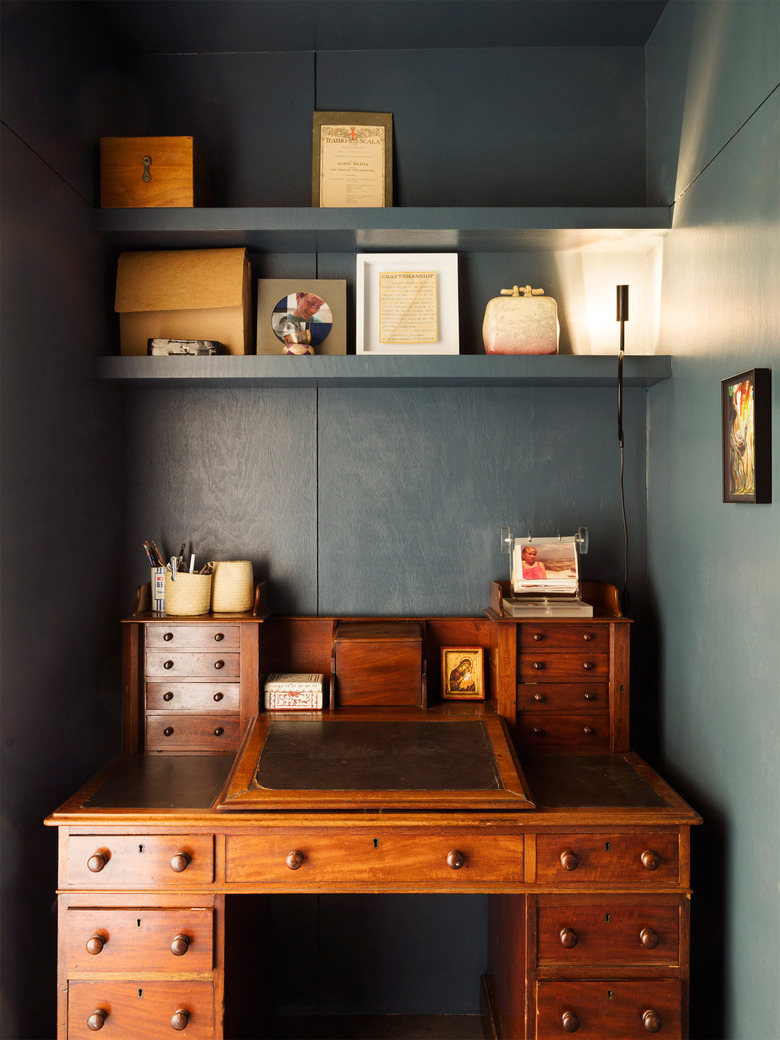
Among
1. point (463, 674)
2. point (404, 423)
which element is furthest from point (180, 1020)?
point (404, 423)

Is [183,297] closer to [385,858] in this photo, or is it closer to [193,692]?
[193,692]

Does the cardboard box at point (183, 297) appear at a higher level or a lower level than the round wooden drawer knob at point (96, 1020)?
higher

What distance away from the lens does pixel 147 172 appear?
239cm

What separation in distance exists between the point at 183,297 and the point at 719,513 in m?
1.84

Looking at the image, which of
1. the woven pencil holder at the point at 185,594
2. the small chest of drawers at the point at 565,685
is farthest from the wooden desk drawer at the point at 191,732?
the small chest of drawers at the point at 565,685

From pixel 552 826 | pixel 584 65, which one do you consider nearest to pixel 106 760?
pixel 552 826

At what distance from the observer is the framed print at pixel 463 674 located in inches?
98.0

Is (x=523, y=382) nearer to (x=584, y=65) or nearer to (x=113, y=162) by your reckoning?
(x=584, y=65)

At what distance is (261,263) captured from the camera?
2.62 m

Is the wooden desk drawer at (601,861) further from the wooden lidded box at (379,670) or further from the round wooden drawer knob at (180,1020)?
the round wooden drawer knob at (180,1020)

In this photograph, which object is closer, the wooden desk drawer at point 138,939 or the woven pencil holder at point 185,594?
the wooden desk drawer at point 138,939

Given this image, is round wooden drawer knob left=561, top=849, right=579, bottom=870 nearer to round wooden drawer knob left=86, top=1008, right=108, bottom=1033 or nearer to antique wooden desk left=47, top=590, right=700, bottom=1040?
antique wooden desk left=47, top=590, right=700, bottom=1040

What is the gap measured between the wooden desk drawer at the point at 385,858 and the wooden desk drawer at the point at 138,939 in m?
0.24

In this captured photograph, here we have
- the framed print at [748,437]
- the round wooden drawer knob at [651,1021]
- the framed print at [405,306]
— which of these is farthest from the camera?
the framed print at [405,306]
